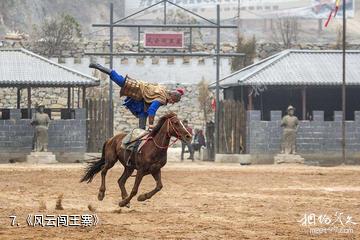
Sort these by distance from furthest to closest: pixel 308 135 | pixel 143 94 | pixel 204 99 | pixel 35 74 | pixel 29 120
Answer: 1. pixel 204 99
2. pixel 35 74
3. pixel 308 135
4. pixel 29 120
5. pixel 143 94

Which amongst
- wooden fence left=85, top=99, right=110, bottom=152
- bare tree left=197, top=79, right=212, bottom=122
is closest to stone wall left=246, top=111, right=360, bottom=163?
wooden fence left=85, top=99, right=110, bottom=152

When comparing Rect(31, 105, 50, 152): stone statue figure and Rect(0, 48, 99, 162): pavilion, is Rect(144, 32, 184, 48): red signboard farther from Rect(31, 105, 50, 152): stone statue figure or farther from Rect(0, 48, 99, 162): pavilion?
Rect(31, 105, 50, 152): stone statue figure

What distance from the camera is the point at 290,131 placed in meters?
43.5

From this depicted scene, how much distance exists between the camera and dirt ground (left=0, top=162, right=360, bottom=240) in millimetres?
15867

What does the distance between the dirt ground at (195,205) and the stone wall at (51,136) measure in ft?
26.4

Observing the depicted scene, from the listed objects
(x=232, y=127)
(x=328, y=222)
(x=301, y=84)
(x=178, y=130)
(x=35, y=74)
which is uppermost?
(x=35, y=74)

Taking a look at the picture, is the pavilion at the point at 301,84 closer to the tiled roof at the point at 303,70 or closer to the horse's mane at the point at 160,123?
the tiled roof at the point at 303,70

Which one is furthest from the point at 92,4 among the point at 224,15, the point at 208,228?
the point at 208,228

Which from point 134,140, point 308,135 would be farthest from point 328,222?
point 308,135

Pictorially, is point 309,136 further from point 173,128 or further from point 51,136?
point 173,128

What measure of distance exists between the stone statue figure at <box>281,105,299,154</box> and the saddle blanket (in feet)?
75.6

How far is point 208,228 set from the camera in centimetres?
1648

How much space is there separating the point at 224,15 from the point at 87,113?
66.3m

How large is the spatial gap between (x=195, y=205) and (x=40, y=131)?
2195 centimetres
